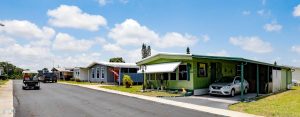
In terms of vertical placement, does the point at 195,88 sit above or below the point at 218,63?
below

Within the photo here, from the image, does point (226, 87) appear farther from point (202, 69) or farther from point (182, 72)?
point (182, 72)

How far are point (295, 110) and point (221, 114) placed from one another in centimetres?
392

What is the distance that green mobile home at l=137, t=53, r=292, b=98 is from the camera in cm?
2306

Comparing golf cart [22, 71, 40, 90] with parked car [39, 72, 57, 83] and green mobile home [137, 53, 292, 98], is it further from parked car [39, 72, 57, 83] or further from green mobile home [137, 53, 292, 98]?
parked car [39, 72, 57, 83]

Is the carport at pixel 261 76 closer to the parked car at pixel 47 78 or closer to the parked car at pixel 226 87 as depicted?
the parked car at pixel 226 87

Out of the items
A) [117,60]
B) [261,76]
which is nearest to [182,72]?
[261,76]

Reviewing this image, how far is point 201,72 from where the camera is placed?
23.8 m

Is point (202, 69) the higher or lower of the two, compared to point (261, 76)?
higher

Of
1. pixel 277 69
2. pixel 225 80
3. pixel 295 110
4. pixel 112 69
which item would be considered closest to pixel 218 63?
pixel 225 80

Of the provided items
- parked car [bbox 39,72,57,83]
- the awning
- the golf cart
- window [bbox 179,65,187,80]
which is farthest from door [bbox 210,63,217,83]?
parked car [bbox 39,72,57,83]

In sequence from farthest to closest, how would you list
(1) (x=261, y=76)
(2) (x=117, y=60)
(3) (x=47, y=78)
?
1. (2) (x=117, y=60)
2. (3) (x=47, y=78)
3. (1) (x=261, y=76)

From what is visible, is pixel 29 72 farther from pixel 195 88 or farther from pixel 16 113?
pixel 16 113

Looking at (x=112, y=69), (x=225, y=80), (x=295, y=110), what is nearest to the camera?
(x=295, y=110)

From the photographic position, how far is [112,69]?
4188 cm
